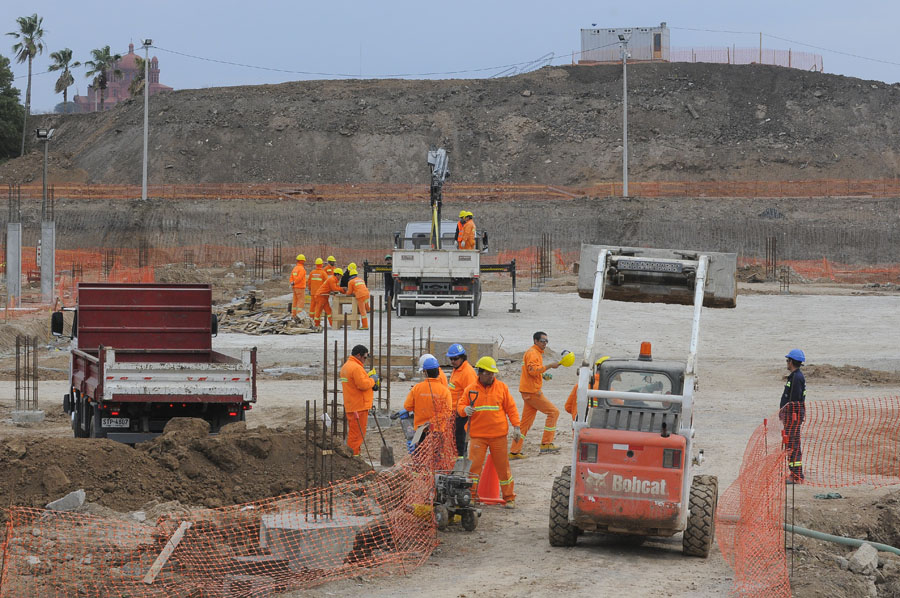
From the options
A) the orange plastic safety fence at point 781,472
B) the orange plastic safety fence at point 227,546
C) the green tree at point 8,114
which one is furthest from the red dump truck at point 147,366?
the green tree at point 8,114

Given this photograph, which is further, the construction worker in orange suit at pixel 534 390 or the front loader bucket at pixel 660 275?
the construction worker in orange suit at pixel 534 390

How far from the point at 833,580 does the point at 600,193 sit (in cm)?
5562

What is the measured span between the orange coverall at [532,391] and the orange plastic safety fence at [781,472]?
2.29 meters

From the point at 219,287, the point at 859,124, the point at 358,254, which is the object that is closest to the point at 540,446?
the point at 219,287

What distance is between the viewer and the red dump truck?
40.8ft

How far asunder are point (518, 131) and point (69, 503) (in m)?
62.9

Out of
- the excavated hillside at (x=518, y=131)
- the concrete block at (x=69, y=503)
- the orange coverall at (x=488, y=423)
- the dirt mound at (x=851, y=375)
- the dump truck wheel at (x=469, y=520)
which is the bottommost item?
the dump truck wheel at (x=469, y=520)

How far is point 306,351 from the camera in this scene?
23547 mm

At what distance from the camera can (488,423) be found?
10477mm

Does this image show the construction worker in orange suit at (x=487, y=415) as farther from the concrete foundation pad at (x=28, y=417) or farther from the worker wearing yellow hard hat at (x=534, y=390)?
the concrete foundation pad at (x=28, y=417)

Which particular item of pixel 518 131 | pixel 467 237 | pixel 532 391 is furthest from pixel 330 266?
pixel 518 131

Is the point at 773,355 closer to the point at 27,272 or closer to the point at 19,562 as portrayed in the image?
the point at 19,562

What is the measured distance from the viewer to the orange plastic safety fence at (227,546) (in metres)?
8.04

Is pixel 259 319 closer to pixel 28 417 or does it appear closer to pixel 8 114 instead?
pixel 28 417
